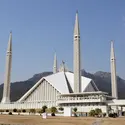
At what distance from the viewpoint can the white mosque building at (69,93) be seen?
61.5m

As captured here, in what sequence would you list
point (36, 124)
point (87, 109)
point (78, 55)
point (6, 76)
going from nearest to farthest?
1. point (36, 124)
2. point (87, 109)
3. point (78, 55)
4. point (6, 76)

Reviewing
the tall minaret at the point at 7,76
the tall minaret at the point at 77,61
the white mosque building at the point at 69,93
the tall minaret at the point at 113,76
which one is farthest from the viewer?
the tall minaret at the point at 7,76

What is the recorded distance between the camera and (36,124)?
2867cm

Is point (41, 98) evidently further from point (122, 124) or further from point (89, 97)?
point (122, 124)

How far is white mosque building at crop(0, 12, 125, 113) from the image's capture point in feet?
202

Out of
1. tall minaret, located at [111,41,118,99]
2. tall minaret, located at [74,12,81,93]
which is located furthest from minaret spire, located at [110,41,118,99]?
tall minaret, located at [74,12,81,93]

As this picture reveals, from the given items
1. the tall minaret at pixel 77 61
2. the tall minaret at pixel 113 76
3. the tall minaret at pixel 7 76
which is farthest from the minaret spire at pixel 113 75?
the tall minaret at pixel 7 76

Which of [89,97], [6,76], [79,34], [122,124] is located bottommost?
[122,124]

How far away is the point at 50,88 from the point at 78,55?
16.5 meters

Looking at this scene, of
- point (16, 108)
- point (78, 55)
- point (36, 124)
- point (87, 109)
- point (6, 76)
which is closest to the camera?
point (36, 124)

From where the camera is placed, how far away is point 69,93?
66438 mm

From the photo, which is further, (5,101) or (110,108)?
(5,101)

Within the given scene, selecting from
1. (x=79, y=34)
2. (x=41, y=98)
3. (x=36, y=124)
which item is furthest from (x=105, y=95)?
(x=36, y=124)

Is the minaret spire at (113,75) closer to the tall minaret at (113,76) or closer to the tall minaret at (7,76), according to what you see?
the tall minaret at (113,76)
